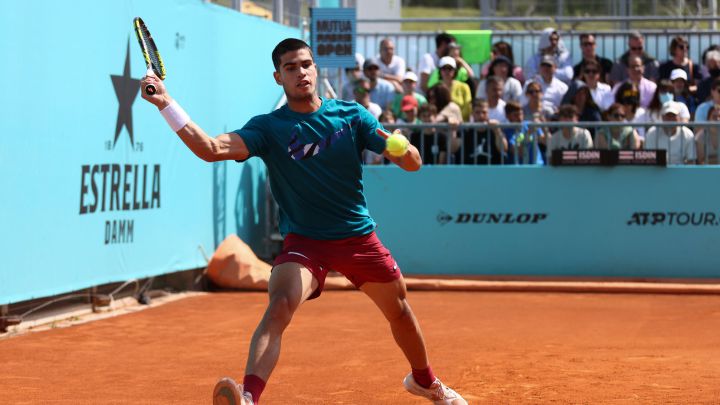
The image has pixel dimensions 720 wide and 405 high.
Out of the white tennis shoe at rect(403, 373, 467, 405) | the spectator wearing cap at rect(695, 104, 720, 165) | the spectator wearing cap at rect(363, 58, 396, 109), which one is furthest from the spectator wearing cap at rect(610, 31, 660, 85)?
the white tennis shoe at rect(403, 373, 467, 405)

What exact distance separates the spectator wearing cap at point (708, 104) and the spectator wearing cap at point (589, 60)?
1.61 metres

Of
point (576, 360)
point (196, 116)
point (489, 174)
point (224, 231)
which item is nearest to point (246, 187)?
point (224, 231)

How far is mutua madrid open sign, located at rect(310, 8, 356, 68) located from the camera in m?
15.2

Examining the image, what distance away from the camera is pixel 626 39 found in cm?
1762

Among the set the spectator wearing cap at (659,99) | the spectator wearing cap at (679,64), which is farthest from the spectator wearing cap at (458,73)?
the spectator wearing cap at (679,64)

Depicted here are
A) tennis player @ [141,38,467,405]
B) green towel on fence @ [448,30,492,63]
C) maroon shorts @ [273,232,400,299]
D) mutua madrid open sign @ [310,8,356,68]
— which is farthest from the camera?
green towel on fence @ [448,30,492,63]

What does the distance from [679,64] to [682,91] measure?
0.80 meters

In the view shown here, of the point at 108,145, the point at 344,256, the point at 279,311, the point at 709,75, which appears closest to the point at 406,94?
the point at 709,75

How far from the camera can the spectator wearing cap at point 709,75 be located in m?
15.6

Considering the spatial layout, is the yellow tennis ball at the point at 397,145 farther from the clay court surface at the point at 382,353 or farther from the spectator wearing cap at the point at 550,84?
the spectator wearing cap at the point at 550,84

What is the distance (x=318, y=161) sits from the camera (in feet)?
20.2

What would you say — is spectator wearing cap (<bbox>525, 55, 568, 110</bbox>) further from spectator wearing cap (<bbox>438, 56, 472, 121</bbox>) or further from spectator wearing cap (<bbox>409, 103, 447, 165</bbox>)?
spectator wearing cap (<bbox>409, 103, 447, 165</bbox>)

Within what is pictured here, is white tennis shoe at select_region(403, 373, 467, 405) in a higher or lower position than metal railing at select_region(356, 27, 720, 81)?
lower

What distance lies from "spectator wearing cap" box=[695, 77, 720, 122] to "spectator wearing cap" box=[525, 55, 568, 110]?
180 centimetres
